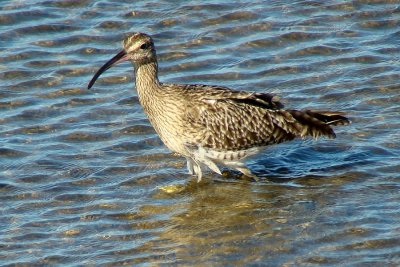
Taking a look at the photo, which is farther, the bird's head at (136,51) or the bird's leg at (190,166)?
the bird's leg at (190,166)

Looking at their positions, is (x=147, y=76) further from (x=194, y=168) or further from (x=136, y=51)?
(x=194, y=168)

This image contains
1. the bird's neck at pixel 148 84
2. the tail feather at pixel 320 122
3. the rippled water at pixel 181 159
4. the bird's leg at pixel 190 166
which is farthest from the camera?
the tail feather at pixel 320 122

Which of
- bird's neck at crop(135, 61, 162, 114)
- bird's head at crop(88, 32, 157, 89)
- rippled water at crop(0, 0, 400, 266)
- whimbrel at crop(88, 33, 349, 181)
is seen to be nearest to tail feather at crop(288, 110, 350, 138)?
whimbrel at crop(88, 33, 349, 181)

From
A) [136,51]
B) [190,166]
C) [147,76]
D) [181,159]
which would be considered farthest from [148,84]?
[181,159]

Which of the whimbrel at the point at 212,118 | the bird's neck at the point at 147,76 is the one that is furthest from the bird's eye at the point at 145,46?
the bird's neck at the point at 147,76

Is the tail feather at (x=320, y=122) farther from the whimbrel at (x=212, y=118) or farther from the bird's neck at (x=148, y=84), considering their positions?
the bird's neck at (x=148, y=84)

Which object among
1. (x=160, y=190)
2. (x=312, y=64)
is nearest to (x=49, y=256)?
(x=160, y=190)

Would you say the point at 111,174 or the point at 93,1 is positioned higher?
the point at 93,1

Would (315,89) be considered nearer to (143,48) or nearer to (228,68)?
(228,68)

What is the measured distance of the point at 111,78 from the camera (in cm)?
1405

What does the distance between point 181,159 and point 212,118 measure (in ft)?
3.16

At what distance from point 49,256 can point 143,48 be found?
2695 millimetres

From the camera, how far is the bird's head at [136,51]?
1141cm

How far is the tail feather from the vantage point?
11.9 m
